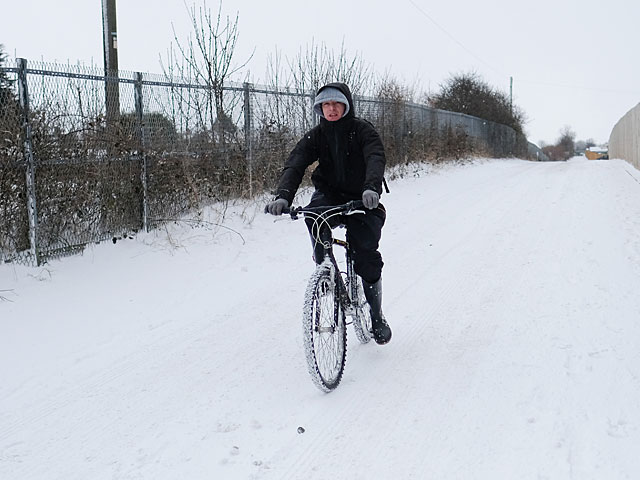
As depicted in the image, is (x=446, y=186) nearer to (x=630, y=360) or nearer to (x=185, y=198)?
(x=185, y=198)

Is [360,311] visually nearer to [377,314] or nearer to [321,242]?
[377,314]

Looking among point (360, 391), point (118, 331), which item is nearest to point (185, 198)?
point (118, 331)

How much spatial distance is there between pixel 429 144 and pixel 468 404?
1893cm

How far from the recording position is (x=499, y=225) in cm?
977

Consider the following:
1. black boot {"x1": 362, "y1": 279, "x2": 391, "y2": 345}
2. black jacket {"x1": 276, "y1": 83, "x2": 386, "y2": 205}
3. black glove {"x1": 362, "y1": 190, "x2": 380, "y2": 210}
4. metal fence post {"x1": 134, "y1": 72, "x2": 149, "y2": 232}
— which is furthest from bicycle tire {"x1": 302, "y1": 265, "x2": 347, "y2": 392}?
metal fence post {"x1": 134, "y1": 72, "x2": 149, "y2": 232}

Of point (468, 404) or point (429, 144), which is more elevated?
point (429, 144)

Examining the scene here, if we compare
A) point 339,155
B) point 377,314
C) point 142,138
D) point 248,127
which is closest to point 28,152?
point 142,138

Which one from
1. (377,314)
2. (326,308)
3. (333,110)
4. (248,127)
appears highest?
(248,127)

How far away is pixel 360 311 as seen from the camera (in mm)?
4645

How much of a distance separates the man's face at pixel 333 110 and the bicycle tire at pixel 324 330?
40.9 inches

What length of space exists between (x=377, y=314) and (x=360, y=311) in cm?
13

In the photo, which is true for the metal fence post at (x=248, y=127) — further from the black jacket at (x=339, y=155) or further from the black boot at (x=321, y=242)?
the black boot at (x=321, y=242)

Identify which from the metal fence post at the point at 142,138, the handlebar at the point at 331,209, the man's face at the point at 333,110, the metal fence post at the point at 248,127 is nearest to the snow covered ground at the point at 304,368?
the metal fence post at the point at 142,138

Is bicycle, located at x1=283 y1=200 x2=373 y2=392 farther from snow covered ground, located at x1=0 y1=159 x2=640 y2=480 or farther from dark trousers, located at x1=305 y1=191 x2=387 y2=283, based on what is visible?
→ snow covered ground, located at x1=0 y1=159 x2=640 y2=480
